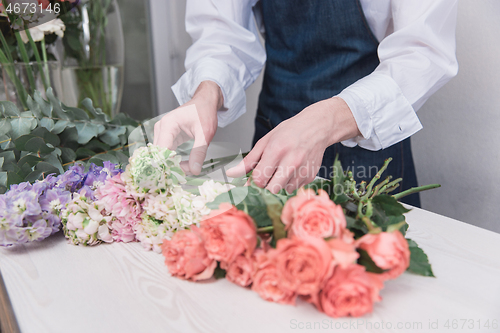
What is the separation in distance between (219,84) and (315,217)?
549 mm

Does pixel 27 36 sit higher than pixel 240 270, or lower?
higher

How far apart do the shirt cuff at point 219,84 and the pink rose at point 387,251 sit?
57 centimetres

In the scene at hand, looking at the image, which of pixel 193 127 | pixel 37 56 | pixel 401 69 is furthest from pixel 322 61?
pixel 37 56

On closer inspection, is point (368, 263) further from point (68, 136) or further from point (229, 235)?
point (68, 136)

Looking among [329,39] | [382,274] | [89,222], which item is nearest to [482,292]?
[382,274]

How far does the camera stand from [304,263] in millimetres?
280

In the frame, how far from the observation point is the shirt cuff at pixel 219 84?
77 cm

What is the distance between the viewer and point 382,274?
0.98ft

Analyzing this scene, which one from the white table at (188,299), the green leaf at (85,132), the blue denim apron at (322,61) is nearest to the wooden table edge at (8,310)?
the white table at (188,299)

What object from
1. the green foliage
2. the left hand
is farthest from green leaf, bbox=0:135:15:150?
the left hand

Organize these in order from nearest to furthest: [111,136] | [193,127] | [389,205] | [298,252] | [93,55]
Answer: [298,252] → [389,205] → [193,127] → [111,136] → [93,55]

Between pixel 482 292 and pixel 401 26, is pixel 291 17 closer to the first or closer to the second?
pixel 401 26

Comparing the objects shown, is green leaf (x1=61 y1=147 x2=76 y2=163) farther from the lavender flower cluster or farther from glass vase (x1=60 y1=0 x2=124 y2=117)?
glass vase (x1=60 y1=0 x2=124 y2=117)

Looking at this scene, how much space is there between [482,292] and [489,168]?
23.1 inches
